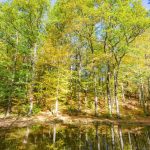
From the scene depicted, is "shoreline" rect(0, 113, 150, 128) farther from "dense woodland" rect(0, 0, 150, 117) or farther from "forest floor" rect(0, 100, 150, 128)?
"dense woodland" rect(0, 0, 150, 117)

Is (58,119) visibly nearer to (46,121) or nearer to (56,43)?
(46,121)

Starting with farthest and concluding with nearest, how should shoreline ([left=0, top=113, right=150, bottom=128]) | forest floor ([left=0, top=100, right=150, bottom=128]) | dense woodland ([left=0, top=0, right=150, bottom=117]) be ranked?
dense woodland ([left=0, top=0, right=150, bottom=117]) → forest floor ([left=0, top=100, right=150, bottom=128]) → shoreline ([left=0, top=113, right=150, bottom=128])

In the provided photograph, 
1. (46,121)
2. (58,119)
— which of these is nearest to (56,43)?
(58,119)

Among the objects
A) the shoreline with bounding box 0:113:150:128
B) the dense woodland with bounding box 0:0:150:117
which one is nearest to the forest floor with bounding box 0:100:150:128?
the shoreline with bounding box 0:113:150:128

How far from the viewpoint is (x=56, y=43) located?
3628 cm

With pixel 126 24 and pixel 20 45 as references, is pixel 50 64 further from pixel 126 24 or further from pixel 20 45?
pixel 126 24

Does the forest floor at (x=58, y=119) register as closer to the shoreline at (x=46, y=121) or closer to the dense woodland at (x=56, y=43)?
the shoreline at (x=46, y=121)

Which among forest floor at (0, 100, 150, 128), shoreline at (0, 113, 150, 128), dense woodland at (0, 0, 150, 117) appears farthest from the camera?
dense woodland at (0, 0, 150, 117)

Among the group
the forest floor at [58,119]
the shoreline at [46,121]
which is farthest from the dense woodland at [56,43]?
the shoreline at [46,121]

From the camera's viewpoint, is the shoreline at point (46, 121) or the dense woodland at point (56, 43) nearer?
the shoreline at point (46, 121)

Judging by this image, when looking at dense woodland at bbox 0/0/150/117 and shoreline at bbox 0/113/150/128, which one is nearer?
shoreline at bbox 0/113/150/128

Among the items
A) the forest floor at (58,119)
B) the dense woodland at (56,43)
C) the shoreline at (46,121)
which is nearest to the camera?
the shoreline at (46,121)

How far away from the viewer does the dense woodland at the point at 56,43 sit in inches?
1286

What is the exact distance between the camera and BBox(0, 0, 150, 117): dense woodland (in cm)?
3266
